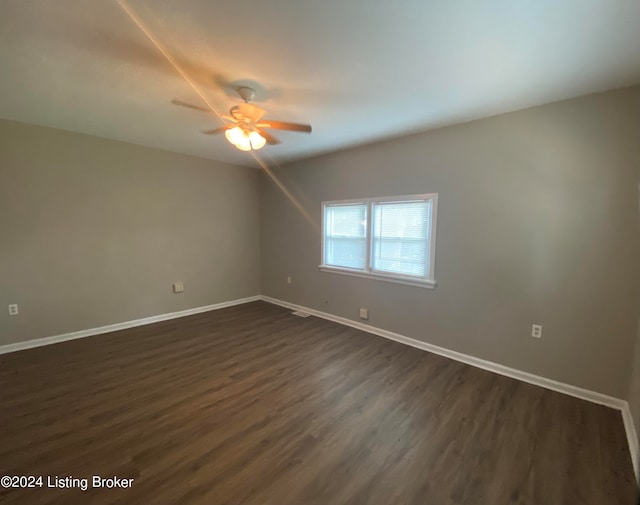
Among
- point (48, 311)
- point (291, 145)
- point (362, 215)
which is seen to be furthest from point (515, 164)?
point (48, 311)

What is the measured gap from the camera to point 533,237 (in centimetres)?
257

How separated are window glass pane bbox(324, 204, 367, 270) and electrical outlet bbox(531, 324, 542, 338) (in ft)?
6.53

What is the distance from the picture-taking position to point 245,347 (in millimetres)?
3346

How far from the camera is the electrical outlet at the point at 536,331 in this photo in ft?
8.46

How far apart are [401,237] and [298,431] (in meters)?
2.45

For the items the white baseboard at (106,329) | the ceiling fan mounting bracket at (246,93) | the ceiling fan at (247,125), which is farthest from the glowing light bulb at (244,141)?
the white baseboard at (106,329)

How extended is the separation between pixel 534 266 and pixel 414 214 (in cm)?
131

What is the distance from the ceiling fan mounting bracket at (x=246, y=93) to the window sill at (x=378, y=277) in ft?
8.37

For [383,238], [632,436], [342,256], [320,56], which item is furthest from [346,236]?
[632,436]

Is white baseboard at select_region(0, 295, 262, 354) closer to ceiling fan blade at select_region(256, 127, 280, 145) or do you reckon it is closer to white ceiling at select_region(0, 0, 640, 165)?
white ceiling at select_region(0, 0, 640, 165)

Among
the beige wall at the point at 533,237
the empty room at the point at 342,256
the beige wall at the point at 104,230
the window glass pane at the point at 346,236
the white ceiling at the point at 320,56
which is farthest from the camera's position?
the window glass pane at the point at 346,236

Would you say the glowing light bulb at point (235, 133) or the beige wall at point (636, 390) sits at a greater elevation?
the glowing light bulb at point (235, 133)

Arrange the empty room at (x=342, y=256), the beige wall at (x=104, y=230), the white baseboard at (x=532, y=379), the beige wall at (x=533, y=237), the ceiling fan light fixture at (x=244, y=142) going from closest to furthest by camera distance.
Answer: the empty room at (x=342, y=256) → the white baseboard at (x=532, y=379) → the beige wall at (x=533, y=237) → the ceiling fan light fixture at (x=244, y=142) → the beige wall at (x=104, y=230)

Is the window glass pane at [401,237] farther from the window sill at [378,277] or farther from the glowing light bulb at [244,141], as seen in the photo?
the glowing light bulb at [244,141]
